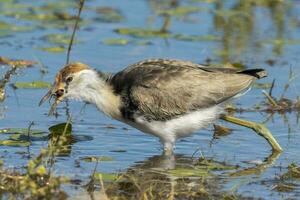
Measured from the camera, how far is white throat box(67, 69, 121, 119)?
10016mm

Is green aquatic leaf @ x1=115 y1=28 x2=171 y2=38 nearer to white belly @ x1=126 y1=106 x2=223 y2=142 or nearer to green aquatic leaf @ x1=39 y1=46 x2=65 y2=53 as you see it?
green aquatic leaf @ x1=39 y1=46 x2=65 y2=53

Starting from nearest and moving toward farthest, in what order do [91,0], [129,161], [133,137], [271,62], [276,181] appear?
[276,181] < [129,161] < [133,137] < [271,62] < [91,0]

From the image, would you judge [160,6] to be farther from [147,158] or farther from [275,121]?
[147,158]

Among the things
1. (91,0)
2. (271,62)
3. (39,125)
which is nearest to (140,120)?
(39,125)

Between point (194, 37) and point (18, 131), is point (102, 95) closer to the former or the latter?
point (18, 131)

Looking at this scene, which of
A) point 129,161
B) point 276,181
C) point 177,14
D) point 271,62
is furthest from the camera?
point 177,14

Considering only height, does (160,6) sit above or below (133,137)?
above

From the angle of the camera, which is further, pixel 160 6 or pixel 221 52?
pixel 160 6

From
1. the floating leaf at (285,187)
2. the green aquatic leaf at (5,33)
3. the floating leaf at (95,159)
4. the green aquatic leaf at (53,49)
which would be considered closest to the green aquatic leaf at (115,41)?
the green aquatic leaf at (53,49)

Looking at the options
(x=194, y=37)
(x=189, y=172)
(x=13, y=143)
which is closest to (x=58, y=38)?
(x=194, y=37)

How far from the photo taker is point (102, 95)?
1008 cm

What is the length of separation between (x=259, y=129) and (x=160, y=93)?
125 cm

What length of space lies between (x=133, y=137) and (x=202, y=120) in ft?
3.56

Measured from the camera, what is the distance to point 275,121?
37.5 feet
